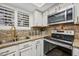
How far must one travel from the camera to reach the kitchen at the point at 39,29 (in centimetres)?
107

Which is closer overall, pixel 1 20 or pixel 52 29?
pixel 1 20

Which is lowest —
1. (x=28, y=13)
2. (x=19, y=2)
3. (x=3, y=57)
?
(x=3, y=57)

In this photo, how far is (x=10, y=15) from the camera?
1.15 meters

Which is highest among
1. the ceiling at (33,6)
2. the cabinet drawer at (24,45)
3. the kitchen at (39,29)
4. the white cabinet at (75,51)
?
the ceiling at (33,6)

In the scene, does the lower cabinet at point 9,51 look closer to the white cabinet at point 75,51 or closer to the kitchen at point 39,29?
the kitchen at point 39,29

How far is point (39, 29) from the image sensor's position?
122 cm

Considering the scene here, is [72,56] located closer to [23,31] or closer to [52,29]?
[52,29]

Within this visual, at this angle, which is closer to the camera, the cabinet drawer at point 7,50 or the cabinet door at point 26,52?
the cabinet drawer at point 7,50

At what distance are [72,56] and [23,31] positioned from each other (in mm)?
680

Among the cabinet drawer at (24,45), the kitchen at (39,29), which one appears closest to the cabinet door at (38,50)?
the kitchen at (39,29)

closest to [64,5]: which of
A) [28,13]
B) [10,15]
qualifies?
[28,13]

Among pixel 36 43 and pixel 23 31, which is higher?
pixel 23 31

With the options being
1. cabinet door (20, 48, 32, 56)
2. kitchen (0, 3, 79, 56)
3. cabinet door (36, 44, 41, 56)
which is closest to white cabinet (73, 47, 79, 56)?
kitchen (0, 3, 79, 56)

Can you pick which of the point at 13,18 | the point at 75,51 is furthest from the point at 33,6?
the point at 75,51
